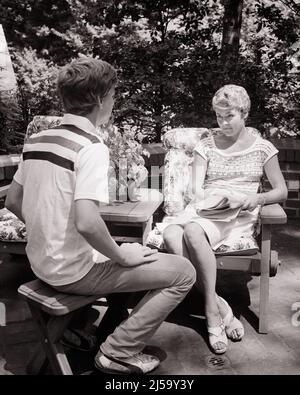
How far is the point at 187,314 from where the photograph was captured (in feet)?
11.1

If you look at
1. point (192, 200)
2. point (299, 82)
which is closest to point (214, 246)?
point (192, 200)

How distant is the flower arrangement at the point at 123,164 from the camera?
340cm

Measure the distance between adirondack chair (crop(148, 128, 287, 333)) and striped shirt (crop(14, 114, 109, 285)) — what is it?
1.04 m

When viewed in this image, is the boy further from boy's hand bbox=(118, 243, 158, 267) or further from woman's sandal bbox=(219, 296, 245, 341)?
woman's sandal bbox=(219, 296, 245, 341)

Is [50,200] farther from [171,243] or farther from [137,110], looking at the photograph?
[137,110]

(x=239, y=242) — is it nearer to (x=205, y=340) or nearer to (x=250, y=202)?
(x=250, y=202)

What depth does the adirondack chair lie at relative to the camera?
10.0 feet

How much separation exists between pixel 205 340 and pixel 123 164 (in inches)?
48.8

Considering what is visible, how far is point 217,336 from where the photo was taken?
9.54 feet

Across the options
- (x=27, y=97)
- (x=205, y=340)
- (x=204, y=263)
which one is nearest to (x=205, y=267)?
(x=204, y=263)

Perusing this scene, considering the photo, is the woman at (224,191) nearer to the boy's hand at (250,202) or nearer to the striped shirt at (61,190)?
the boy's hand at (250,202)

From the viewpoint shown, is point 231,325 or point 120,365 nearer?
point 120,365

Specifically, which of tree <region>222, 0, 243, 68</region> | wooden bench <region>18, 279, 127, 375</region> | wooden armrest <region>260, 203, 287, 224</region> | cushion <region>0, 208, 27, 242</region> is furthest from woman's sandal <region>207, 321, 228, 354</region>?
tree <region>222, 0, 243, 68</region>

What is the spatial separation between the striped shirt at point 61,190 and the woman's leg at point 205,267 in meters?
0.84
